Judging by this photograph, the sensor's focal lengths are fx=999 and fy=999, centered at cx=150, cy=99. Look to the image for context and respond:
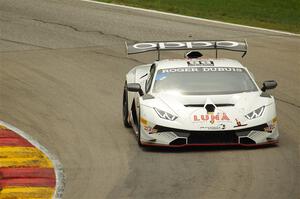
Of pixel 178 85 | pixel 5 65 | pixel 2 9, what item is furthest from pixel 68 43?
pixel 178 85

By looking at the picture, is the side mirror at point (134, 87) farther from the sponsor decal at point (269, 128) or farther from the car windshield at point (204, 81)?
the sponsor decal at point (269, 128)

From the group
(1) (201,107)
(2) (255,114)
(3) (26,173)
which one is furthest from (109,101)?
(3) (26,173)

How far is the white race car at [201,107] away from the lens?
600 inches

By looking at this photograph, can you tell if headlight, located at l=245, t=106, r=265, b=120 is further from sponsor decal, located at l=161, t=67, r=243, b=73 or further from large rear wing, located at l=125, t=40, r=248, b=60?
large rear wing, located at l=125, t=40, r=248, b=60

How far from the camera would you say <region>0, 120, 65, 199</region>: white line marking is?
44.0 ft

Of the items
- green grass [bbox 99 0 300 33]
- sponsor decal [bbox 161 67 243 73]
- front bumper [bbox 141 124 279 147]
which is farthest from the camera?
green grass [bbox 99 0 300 33]

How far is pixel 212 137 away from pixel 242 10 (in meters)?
15.9

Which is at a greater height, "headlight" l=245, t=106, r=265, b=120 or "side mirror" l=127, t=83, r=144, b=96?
"side mirror" l=127, t=83, r=144, b=96

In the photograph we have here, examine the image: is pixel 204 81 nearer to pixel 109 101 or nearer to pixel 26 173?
pixel 26 173

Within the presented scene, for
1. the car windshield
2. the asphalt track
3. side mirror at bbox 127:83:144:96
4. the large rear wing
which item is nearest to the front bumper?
the asphalt track

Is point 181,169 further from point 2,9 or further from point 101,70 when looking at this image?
point 2,9

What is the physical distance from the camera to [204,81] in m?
16.3

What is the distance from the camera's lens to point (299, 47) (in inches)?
992

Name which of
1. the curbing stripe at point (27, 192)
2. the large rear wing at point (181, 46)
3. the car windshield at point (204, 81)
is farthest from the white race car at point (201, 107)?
the curbing stripe at point (27, 192)
